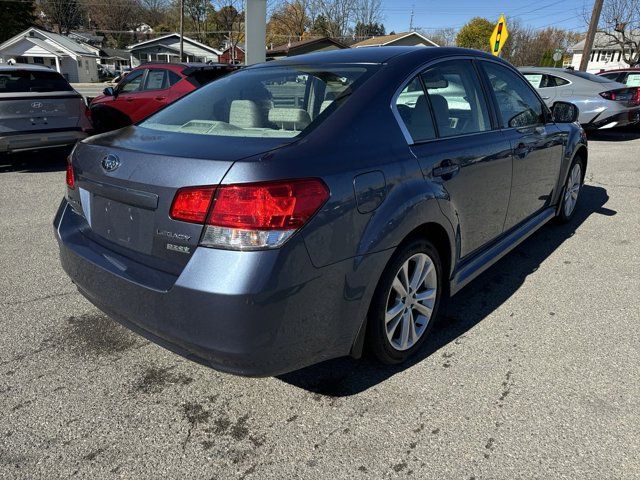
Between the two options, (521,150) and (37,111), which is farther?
(37,111)

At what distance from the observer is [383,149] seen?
222 centimetres

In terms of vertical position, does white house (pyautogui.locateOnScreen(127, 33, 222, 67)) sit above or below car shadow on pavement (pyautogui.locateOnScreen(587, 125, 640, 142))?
above

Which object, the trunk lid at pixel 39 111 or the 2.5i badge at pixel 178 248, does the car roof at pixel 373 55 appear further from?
the trunk lid at pixel 39 111

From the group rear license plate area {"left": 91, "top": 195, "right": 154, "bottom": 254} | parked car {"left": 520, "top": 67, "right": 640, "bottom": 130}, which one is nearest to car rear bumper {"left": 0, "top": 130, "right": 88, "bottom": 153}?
rear license plate area {"left": 91, "top": 195, "right": 154, "bottom": 254}

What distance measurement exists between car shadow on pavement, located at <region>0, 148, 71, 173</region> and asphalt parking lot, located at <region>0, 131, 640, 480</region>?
5.01 m

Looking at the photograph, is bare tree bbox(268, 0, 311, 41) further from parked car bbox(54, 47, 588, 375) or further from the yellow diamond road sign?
parked car bbox(54, 47, 588, 375)

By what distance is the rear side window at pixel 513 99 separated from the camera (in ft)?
11.0

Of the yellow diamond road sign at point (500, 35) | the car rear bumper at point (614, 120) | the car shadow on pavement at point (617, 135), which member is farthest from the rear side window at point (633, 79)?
the yellow diamond road sign at point (500, 35)

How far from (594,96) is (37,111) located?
11.3 meters

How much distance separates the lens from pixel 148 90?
340 inches

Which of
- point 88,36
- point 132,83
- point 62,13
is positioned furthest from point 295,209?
point 88,36

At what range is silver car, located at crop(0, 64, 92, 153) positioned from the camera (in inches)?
269

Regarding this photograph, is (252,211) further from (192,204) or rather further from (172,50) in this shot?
(172,50)

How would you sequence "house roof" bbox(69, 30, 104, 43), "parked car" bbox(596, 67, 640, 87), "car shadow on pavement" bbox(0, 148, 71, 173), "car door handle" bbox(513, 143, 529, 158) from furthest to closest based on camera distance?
1. "house roof" bbox(69, 30, 104, 43)
2. "parked car" bbox(596, 67, 640, 87)
3. "car shadow on pavement" bbox(0, 148, 71, 173)
4. "car door handle" bbox(513, 143, 529, 158)
